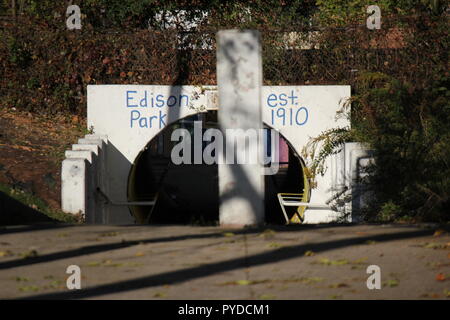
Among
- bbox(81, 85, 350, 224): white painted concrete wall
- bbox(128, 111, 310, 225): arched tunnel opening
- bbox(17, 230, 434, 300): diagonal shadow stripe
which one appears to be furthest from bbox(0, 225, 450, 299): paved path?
bbox(81, 85, 350, 224): white painted concrete wall

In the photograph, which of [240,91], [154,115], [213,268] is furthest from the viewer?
[154,115]

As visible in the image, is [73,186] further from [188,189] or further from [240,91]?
[188,189]

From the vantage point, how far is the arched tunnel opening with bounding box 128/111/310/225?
19.1 meters

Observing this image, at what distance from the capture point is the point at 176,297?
6441mm

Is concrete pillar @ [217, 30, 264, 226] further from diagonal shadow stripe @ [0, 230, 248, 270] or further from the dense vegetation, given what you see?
the dense vegetation

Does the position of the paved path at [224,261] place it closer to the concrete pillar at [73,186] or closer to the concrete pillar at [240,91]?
the concrete pillar at [240,91]

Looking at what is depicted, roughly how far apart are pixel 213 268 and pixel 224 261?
0.94ft

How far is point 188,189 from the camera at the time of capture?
2862 cm

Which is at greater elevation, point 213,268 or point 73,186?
point 73,186

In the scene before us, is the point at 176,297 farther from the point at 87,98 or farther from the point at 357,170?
the point at 87,98

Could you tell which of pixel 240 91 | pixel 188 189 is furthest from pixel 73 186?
pixel 188 189

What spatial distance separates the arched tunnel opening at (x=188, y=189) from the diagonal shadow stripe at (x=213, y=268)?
18.0 feet

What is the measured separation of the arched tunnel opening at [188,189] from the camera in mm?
19125

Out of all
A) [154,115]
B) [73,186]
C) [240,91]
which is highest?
[240,91]
